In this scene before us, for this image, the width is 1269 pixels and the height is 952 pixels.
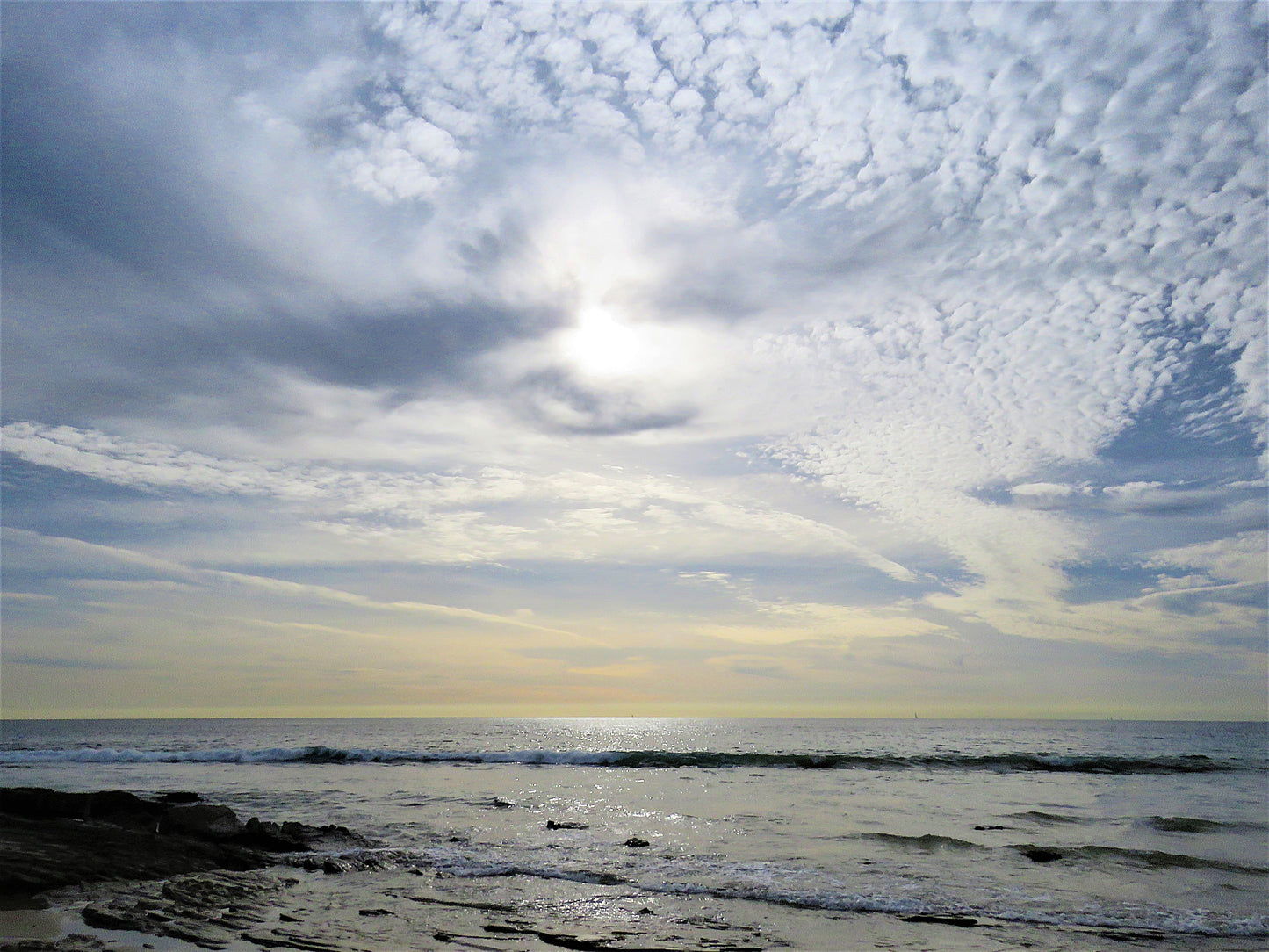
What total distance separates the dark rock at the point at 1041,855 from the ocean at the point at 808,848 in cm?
7

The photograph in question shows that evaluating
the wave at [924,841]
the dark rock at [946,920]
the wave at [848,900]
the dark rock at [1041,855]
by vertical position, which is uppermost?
the dark rock at [946,920]

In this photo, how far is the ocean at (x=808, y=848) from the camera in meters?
10.7

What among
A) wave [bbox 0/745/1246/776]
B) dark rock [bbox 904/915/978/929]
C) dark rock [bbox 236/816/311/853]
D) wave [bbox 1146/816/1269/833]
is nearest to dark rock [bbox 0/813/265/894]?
dark rock [bbox 236/816/311/853]

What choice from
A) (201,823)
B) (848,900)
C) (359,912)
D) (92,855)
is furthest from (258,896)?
(848,900)

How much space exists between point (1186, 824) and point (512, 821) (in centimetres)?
2030

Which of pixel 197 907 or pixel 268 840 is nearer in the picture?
pixel 197 907

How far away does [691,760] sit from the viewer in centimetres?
4331

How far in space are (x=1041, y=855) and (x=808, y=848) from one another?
526cm

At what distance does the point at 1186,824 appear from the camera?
Answer: 66.8 feet

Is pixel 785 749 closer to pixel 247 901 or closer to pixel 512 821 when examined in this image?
pixel 512 821

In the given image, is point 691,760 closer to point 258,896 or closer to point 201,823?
point 201,823

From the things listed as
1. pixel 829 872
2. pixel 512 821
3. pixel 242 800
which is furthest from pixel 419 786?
pixel 829 872

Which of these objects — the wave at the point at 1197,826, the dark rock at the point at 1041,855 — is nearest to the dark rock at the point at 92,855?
the dark rock at the point at 1041,855

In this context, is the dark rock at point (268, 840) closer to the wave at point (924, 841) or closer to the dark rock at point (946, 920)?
the dark rock at point (946, 920)
